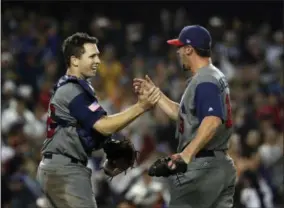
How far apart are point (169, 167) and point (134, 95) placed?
25.4 ft

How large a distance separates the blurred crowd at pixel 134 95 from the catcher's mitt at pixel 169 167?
2.90 m

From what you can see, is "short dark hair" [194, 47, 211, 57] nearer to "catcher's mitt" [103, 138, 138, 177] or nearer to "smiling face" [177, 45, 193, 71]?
"smiling face" [177, 45, 193, 71]

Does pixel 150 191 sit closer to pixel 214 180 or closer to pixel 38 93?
pixel 214 180

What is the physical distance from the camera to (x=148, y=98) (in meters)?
6.71

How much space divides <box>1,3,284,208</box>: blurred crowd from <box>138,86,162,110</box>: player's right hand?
267 cm

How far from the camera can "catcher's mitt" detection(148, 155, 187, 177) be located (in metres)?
6.21

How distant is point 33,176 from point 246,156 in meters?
2.88

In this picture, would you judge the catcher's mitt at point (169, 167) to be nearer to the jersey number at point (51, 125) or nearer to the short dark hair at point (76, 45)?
the jersey number at point (51, 125)

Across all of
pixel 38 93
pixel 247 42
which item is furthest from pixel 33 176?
pixel 247 42

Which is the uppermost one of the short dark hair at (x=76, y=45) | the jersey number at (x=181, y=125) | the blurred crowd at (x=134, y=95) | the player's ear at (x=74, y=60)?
the short dark hair at (x=76, y=45)

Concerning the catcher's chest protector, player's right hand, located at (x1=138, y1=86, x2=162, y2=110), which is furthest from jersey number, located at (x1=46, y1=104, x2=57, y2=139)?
player's right hand, located at (x1=138, y1=86, x2=162, y2=110)

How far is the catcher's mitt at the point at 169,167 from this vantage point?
621 cm

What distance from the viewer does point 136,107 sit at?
6547 millimetres

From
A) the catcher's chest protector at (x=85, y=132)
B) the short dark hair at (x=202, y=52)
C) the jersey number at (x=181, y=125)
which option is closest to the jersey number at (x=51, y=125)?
the catcher's chest protector at (x=85, y=132)
